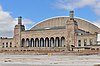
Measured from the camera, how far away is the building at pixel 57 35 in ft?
342

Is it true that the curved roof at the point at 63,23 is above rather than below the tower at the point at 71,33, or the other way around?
above

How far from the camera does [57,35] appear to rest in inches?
4417

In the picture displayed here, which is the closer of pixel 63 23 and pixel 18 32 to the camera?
pixel 18 32

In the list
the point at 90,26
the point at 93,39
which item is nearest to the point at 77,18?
the point at 90,26

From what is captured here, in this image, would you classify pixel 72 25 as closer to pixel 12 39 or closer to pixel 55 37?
pixel 55 37

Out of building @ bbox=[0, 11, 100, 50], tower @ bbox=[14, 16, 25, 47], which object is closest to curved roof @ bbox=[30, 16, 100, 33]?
building @ bbox=[0, 11, 100, 50]

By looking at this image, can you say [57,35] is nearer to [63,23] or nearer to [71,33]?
[71,33]

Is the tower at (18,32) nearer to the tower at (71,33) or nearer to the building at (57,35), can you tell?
the building at (57,35)

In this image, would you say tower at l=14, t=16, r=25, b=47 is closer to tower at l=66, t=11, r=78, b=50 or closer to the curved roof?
the curved roof

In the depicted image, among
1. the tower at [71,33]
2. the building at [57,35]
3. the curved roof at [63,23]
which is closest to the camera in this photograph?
the building at [57,35]

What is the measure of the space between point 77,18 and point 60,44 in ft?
71.4

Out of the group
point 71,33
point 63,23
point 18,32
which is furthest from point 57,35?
point 18,32

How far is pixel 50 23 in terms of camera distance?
139 meters

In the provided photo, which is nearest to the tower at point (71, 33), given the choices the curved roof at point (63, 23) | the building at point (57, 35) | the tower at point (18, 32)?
the building at point (57, 35)
